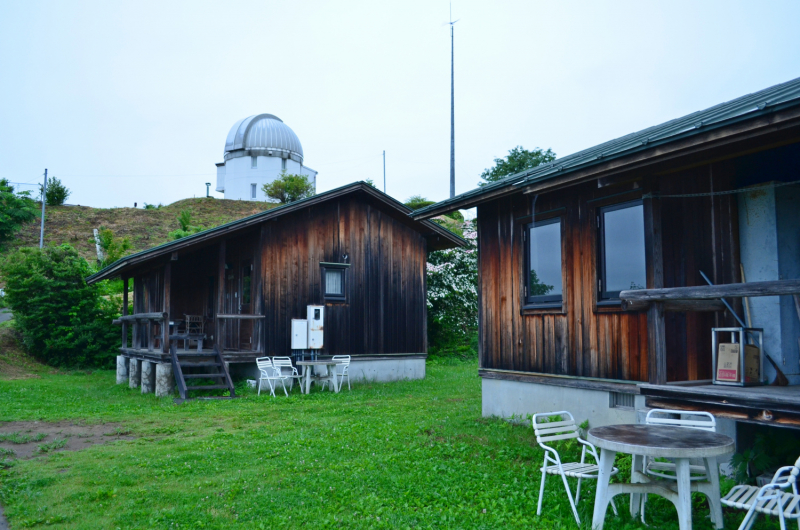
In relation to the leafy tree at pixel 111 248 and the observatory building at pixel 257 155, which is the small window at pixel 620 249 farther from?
the observatory building at pixel 257 155

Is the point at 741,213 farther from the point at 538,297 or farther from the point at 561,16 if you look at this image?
the point at 561,16

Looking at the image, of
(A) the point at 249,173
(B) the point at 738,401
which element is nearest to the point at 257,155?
(A) the point at 249,173

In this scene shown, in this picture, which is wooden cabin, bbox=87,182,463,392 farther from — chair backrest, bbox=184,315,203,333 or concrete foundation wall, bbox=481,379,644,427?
concrete foundation wall, bbox=481,379,644,427

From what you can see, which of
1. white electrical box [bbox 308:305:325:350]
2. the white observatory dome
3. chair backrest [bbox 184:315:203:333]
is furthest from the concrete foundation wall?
the white observatory dome

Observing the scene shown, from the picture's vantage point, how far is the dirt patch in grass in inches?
352

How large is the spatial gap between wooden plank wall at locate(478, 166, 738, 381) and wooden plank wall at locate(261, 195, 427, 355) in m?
7.08

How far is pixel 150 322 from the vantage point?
16.6 metres

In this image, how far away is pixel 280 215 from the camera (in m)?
16.0

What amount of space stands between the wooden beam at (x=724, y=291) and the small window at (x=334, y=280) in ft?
37.5

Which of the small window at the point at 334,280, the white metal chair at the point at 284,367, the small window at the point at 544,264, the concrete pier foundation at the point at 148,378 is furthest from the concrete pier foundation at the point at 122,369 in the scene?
the small window at the point at 544,264

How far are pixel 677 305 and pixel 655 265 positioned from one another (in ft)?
2.98

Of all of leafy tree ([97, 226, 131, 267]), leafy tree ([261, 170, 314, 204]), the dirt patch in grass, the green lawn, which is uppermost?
leafy tree ([261, 170, 314, 204])

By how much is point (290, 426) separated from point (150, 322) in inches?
315

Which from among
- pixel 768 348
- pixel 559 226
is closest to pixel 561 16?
pixel 559 226
